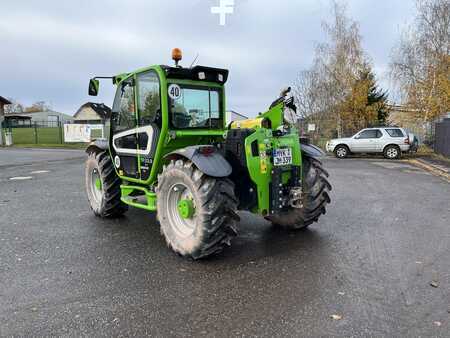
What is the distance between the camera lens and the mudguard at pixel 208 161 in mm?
3938

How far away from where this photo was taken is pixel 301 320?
2900 millimetres

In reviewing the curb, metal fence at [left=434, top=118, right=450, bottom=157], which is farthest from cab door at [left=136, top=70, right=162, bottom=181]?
metal fence at [left=434, top=118, right=450, bottom=157]

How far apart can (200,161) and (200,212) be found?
0.57 metres

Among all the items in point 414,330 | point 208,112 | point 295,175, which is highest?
point 208,112

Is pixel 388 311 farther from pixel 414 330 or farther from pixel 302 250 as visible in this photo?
pixel 302 250

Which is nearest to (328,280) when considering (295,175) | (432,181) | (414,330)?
(414,330)

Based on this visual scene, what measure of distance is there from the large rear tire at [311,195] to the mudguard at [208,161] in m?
1.40

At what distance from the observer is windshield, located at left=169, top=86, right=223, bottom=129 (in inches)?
193

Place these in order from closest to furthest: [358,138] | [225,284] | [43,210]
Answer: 1. [225,284]
2. [43,210]
3. [358,138]

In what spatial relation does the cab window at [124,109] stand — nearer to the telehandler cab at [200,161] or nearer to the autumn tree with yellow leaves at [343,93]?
the telehandler cab at [200,161]

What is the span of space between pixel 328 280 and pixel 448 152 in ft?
51.9

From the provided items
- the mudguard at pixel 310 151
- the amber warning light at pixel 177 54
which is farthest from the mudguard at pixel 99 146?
the mudguard at pixel 310 151

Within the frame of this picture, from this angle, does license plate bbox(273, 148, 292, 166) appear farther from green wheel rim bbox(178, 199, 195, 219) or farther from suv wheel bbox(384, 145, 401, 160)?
suv wheel bbox(384, 145, 401, 160)

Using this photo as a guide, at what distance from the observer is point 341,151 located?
19.4 m
